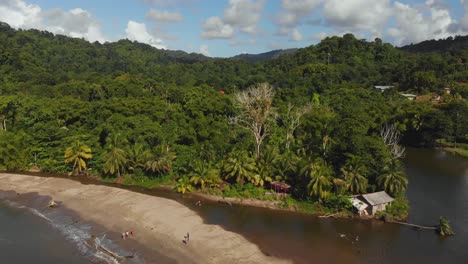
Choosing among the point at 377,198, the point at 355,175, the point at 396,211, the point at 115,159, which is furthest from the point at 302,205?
the point at 115,159

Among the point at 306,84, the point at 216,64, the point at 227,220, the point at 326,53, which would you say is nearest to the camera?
the point at 227,220

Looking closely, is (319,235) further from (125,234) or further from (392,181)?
(125,234)

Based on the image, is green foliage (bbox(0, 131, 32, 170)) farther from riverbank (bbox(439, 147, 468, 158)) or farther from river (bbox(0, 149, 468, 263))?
riverbank (bbox(439, 147, 468, 158))

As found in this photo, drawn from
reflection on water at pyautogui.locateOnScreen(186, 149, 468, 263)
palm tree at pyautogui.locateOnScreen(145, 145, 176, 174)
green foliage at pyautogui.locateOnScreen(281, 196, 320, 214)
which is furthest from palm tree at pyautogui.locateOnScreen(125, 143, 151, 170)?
green foliage at pyautogui.locateOnScreen(281, 196, 320, 214)

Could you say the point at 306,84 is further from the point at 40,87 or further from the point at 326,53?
the point at 40,87

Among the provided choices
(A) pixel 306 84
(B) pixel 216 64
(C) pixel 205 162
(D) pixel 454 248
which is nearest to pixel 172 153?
(C) pixel 205 162

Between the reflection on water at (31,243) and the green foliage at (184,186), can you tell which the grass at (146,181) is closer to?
the green foliage at (184,186)

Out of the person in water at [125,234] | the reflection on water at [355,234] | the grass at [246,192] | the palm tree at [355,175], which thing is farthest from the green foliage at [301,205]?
the person in water at [125,234]
